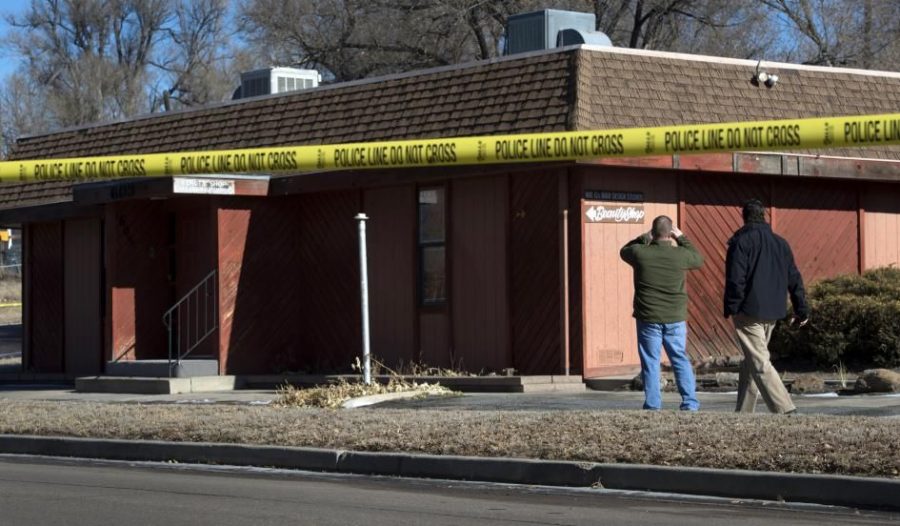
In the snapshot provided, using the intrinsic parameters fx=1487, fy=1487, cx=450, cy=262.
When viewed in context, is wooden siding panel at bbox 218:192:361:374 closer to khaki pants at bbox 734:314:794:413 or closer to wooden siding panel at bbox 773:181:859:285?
wooden siding panel at bbox 773:181:859:285

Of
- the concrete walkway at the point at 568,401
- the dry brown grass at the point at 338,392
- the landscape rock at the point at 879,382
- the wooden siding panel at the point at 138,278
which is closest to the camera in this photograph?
the concrete walkway at the point at 568,401

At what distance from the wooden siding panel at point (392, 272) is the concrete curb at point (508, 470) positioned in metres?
6.77

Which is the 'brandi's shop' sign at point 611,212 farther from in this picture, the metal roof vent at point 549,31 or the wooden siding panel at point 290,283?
the wooden siding panel at point 290,283

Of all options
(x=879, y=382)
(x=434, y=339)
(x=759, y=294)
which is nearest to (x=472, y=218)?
(x=434, y=339)

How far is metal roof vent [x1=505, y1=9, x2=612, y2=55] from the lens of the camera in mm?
21172

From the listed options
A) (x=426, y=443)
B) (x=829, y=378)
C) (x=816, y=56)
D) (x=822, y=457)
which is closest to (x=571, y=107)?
(x=829, y=378)

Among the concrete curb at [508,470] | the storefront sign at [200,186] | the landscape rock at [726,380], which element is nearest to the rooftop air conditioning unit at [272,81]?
the storefront sign at [200,186]

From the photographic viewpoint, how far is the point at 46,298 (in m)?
24.8

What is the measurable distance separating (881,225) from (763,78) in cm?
302

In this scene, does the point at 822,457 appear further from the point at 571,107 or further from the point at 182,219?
the point at 182,219

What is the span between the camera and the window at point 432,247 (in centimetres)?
1975

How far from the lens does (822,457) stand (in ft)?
33.3

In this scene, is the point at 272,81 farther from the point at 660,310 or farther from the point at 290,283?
the point at 660,310

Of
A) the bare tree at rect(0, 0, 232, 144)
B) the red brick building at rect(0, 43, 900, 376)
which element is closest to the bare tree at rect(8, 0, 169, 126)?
the bare tree at rect(0, 0, 232, 144)
